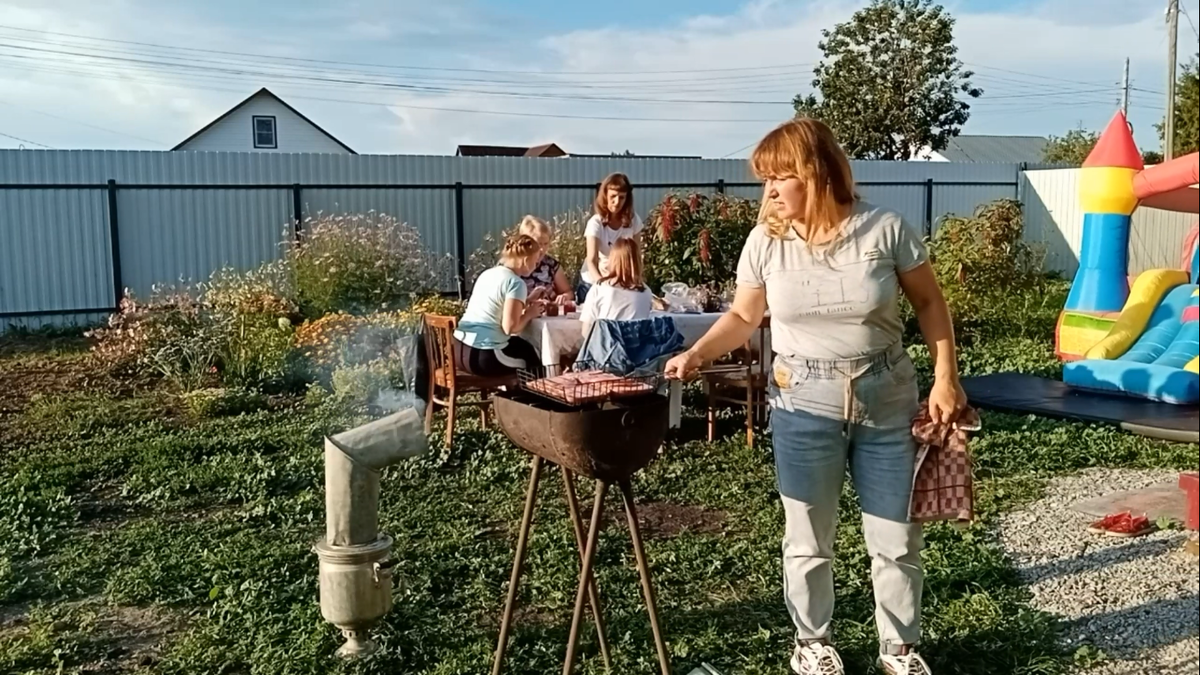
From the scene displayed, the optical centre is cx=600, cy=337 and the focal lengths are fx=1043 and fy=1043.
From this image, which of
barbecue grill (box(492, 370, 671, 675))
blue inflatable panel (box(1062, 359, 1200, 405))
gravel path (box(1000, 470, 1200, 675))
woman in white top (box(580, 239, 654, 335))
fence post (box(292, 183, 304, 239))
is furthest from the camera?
fence post (box(292, 183, 304, 239))

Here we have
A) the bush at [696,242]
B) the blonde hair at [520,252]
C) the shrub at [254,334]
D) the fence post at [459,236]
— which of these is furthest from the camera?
the fence post at [459,236]

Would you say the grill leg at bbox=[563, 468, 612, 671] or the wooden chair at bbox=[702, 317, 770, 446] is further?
the wooden chair at bbox=[702, 317, 770, 446]

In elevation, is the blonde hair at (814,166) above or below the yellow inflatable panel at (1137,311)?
above

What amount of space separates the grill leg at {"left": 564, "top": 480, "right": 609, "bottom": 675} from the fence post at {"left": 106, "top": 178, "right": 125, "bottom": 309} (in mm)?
9851

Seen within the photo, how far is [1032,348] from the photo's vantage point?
8.73 metres

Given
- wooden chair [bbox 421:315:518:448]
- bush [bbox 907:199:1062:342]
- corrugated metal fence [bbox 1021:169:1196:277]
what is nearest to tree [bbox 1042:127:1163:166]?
corrugated metal fence [bbox 1021:169:1196:277]

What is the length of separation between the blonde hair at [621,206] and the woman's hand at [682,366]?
12.7 feet

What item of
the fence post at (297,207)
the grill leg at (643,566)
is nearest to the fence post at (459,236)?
→ the fence post at (297,207)

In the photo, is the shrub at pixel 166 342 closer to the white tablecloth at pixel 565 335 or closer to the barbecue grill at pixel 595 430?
the white tablecloth at pixel 565 335

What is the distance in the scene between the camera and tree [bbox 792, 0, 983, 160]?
23.4 metres

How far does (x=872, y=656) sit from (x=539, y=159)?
10928 millimetres

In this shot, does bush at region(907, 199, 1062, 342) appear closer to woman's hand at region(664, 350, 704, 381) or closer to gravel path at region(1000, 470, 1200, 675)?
gravel path at region(1000, 470, 1200, 675)

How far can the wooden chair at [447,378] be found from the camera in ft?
18.6

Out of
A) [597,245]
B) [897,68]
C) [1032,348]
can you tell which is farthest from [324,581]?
[897,68]
